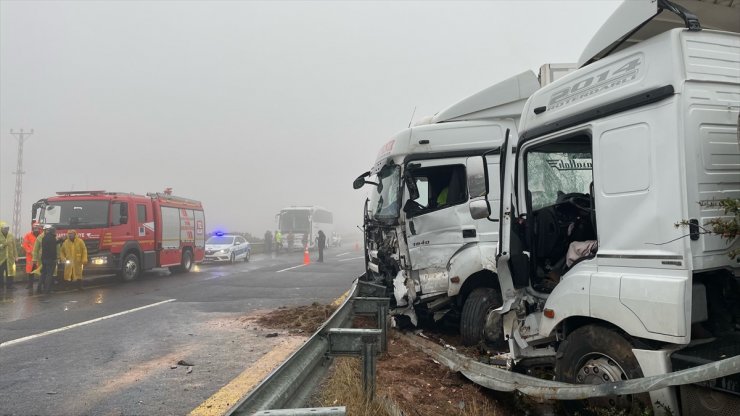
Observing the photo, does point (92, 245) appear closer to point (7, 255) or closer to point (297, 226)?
point (7, 255)

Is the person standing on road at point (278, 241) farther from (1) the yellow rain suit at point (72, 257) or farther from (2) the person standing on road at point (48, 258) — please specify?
(2) the person standing on road at point (48, 258)

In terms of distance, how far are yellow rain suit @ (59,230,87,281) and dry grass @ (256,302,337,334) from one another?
725 cm

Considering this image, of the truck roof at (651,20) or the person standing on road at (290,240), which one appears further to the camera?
the person standing on road at (290,240)

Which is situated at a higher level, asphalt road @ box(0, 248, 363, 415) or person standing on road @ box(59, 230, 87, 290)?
person standing on road @ box(59, 230, 87, 290)

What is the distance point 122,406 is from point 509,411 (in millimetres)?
3286

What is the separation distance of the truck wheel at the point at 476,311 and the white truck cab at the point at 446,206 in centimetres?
2

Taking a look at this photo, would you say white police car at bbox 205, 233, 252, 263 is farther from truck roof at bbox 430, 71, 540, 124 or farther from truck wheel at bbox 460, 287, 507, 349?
truck wheel at bbox 460, 287, 507, 349

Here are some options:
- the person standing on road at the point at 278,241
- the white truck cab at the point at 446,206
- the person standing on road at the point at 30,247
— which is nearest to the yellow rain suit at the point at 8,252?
the person standing on road at the point at 30,247

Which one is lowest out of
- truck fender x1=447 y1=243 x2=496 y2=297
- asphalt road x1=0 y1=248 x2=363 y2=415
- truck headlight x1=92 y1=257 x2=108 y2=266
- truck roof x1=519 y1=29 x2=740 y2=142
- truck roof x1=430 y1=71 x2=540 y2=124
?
asphalt road x1=0 y1=248 x2=363 y2=415

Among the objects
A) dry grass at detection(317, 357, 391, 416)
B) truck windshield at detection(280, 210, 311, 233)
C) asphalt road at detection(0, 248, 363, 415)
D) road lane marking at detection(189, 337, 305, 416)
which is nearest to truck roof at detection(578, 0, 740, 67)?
dry grass at detection(317, 357, 391, 416)

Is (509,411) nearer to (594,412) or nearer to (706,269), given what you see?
(594,412)

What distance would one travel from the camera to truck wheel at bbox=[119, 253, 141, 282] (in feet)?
47.8

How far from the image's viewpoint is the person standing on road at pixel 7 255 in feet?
40.2

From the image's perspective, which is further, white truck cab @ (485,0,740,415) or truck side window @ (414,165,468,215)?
truck side window @ (414,165,468,215)
